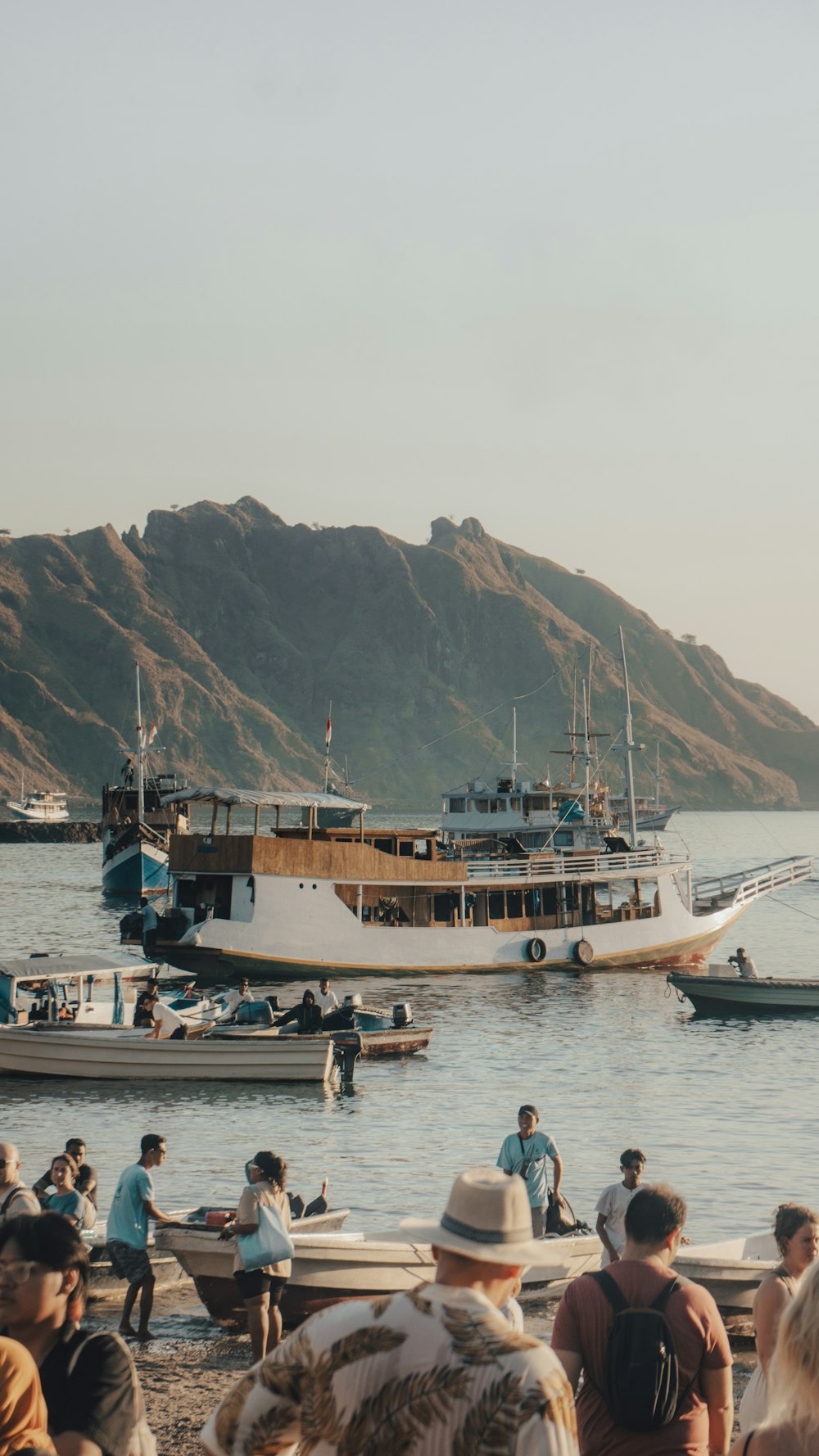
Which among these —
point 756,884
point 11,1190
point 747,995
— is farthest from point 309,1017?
point 756,884

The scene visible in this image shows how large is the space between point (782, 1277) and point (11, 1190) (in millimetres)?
5373

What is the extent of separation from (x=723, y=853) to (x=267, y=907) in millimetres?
144371

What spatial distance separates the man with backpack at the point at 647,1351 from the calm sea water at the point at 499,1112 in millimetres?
13115

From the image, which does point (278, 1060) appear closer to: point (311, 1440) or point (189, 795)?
point (189, 795)

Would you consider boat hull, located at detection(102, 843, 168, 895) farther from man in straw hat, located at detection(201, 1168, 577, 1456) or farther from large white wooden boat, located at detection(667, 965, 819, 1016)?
man in straw hat, located at detection(201, 1168, 577, 1456)

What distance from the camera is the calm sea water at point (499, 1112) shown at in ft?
67.6

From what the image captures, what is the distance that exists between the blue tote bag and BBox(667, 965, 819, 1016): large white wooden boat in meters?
30.2

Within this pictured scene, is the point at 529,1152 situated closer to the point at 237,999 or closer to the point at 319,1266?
the point at 319,1266

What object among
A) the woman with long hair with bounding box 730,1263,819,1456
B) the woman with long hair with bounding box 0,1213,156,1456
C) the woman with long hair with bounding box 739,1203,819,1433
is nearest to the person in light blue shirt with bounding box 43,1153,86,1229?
the woman with long hair with bounding box 739,1203,819,1433

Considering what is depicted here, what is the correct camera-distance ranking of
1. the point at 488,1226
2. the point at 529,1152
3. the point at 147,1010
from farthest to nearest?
the point at 147,1010 < the point at 529,1152 < the point at 488,1226

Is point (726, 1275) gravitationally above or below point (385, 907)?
below

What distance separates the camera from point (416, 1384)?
332 cm

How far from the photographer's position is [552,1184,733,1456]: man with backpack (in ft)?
16.8

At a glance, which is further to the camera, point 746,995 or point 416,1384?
point 746,995
